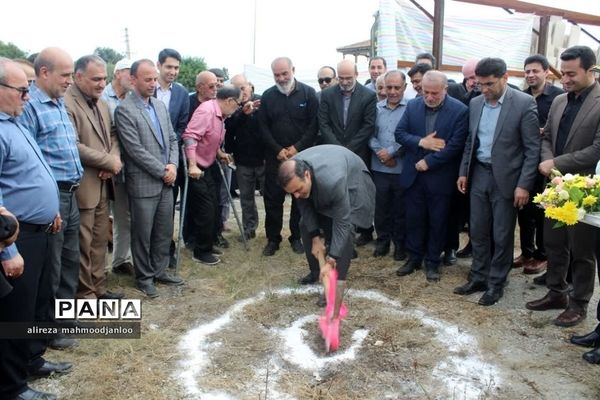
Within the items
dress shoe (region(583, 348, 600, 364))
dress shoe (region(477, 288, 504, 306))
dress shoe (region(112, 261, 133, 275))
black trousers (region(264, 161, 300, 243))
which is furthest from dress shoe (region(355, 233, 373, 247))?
dress shoe (region(583, 348, 600, 364))

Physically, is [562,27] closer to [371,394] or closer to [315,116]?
[315,116]

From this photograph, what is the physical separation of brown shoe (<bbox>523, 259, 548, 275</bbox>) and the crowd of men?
0.02m

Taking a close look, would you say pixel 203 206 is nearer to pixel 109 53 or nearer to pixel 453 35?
pixel 453 35

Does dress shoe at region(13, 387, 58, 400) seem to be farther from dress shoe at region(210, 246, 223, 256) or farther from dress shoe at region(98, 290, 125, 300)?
dress shoe at region(210, 246, 223, 256)

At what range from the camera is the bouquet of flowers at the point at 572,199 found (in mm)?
3186

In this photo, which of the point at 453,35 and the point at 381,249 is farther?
the point at 453,35

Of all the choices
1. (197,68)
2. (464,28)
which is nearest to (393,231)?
(464,28)

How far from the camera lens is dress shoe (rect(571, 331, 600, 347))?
380 cm

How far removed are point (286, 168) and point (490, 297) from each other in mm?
2471

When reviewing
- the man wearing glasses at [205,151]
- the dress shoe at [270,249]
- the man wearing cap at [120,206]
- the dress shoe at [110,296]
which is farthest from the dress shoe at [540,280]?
the man wearing cap at [120,206]

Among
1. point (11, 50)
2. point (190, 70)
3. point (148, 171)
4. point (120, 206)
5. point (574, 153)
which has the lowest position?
point (120, 206)

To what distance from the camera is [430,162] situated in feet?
16.5

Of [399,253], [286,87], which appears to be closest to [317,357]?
[399,253]

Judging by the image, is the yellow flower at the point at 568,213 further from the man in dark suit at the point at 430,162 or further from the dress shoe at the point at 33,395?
the dress shoe at the point at 33,395
